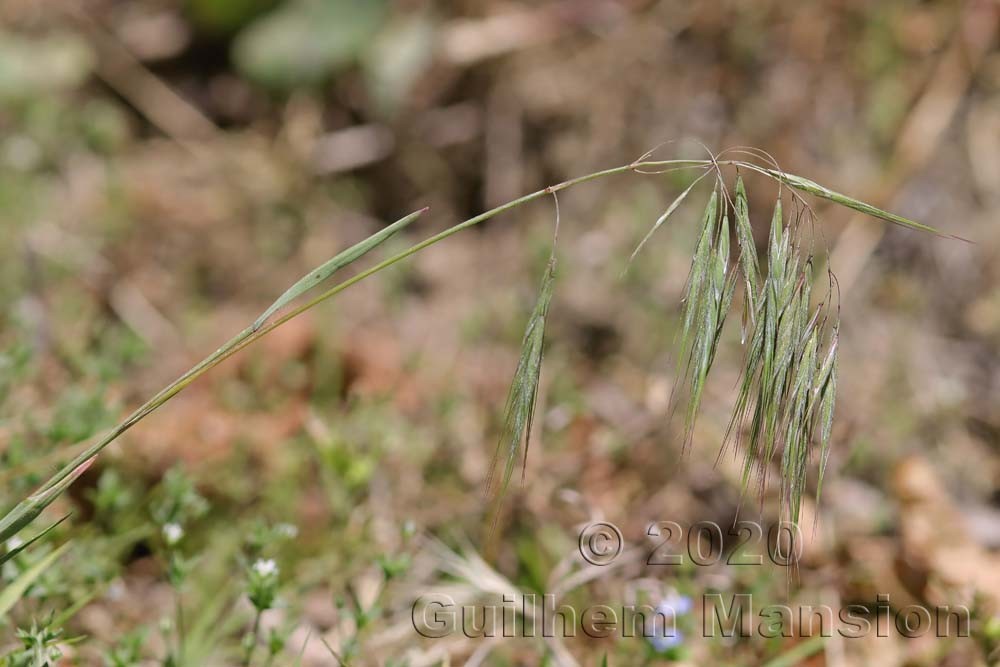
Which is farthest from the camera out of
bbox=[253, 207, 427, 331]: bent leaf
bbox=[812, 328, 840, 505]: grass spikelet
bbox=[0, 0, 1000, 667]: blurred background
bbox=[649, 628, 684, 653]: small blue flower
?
bbox=[0, 0, 1000, 667]: blurred background

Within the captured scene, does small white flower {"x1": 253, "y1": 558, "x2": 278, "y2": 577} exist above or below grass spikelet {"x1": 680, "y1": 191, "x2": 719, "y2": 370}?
below

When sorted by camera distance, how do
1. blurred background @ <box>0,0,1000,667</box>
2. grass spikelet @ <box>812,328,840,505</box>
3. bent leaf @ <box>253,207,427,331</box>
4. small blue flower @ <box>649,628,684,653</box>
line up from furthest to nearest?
1. blurred background @ <box>0,0,1000,667</box>
2. small blue flower @ <box>649,628,684,653</box>
3. grass spikelet @ <box>812,328,840,505</box>
4. bent leaf @ <box>253,207,427,331</box>

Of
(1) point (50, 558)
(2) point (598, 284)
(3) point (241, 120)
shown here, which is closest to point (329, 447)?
(1) point (50, 558)

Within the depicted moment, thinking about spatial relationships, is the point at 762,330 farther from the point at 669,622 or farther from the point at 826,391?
the point at 669,622

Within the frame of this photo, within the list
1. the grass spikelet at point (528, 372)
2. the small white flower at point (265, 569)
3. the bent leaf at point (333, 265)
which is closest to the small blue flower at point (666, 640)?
the grass spikelet at point (528, 372)

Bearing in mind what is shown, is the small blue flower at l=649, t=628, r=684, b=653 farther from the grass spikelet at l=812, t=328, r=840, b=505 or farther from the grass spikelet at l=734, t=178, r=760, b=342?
the grass spikelet at l=734, t=178, r=760, b=342

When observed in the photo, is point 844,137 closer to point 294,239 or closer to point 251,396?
point 294,239

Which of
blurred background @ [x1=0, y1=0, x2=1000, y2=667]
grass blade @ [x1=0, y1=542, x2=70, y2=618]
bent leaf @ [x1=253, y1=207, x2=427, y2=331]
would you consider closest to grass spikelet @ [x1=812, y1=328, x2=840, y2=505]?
blurred background @ [x1=0, y1=0, x2=1000, y2=667]

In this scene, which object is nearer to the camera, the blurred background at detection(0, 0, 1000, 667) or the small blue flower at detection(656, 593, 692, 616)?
the small blue flower at detection(656, 593, 692, 616)
